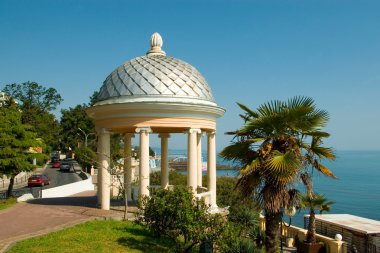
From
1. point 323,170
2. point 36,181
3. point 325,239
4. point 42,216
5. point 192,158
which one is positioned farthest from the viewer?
point 36,181

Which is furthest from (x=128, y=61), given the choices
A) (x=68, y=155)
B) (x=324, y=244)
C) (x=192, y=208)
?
(x=68, y=155)

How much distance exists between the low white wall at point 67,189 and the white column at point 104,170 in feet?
37.8

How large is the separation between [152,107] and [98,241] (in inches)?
263

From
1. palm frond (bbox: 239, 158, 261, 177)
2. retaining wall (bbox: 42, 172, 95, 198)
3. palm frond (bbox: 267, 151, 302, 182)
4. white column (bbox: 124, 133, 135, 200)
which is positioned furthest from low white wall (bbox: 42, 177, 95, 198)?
palm frond (bbox: 267, 151, 302, 182)

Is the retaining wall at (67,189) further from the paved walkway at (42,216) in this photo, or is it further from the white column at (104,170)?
the white column at (104,170)

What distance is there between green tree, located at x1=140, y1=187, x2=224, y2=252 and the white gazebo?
3901 mm

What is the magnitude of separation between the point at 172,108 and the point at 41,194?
15.3 m

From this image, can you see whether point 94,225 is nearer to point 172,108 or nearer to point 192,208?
point 192,208

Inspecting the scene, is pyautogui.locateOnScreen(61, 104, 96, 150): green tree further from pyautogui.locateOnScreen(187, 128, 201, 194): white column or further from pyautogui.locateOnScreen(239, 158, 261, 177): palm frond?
pyautogui.locateOnScreen(239, 158, 261, 177): palm frond

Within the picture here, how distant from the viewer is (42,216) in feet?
57.9

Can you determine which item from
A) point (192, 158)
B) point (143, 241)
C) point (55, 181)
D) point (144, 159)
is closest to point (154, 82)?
point (144, 159)

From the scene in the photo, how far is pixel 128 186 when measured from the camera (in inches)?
906

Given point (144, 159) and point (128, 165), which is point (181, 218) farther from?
point (128, 165)

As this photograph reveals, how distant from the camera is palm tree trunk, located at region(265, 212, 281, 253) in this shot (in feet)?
35.6
